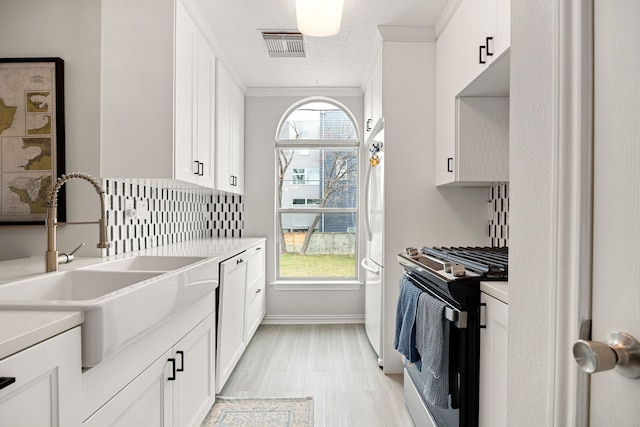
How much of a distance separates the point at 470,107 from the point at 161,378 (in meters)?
2.12

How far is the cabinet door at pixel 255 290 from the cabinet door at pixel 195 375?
96 centimetres

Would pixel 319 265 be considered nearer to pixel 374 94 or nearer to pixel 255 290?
pixel 255 290

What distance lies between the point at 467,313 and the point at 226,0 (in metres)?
2.21

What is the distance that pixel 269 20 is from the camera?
2.65 metres

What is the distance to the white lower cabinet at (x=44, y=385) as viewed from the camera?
0.72 meters

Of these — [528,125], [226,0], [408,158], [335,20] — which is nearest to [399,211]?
[408,158]

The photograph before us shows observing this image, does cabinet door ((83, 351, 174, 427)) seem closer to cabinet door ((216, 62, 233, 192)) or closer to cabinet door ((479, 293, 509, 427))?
cabinet door ((479, 293, 509, 427))

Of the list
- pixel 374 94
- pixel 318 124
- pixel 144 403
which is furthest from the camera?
pixel 318 124

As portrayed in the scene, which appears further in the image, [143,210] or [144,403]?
[143,210]

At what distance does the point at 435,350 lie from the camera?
5.17ft

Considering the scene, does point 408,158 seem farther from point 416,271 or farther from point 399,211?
point 416,271

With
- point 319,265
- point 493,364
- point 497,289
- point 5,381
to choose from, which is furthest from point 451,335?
point 319,265

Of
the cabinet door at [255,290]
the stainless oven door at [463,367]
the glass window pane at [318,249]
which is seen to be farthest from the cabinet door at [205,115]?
the stainless oven door at [463,367]

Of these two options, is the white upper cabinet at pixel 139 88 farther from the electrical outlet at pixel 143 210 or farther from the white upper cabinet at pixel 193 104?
the electrical outlet at pixel 143 210
